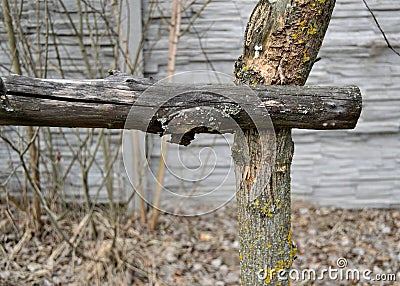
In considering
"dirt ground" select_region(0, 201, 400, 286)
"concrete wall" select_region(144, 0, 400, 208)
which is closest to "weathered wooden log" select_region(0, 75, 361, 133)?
"dirt ground" select_region(0, 201, 400, 286)

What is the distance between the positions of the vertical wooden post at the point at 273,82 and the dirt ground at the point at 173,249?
4.14 ft

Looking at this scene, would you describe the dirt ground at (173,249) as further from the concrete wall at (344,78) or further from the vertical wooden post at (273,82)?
the vertical wooden post at (273,82)

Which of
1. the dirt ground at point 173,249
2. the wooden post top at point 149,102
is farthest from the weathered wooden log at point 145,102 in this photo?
the dirt ground at point 173,249

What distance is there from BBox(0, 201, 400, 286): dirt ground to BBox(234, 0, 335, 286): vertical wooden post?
126cm

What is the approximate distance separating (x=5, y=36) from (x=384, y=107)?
2406 mm

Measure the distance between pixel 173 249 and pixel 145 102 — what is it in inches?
81.5

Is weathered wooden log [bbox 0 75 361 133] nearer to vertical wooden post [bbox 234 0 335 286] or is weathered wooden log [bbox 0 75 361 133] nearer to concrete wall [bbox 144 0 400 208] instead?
vertical wooden post [bbox 234 0 335 286]

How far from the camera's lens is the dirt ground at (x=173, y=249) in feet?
9.71

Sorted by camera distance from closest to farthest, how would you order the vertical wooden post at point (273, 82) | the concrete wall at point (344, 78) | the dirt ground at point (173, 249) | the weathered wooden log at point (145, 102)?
the weathered wooden log at point (145, 102) → the vertical wooden post at point (273, 82) → the dirt ground at point (173, 249) → the concrete wall at point (344, 78)

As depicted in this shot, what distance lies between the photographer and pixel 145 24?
3227 mm

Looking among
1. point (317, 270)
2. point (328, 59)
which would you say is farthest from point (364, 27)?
point (317, 270)

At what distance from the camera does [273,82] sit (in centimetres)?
154

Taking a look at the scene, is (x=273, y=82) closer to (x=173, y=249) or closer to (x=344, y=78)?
(x=173, y=249)

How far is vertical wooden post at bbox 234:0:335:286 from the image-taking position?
4.95ft
